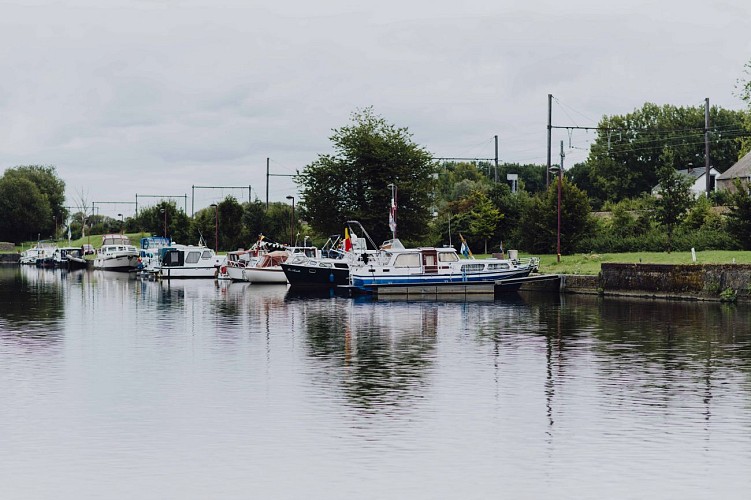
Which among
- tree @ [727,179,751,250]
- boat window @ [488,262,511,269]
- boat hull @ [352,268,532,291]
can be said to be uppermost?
tree @ [727,179,751,250]

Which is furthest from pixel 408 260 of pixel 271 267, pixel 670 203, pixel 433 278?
pixel 271 267

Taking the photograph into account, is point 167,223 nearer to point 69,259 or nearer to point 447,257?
point 69,259

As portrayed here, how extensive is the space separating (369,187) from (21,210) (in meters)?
108

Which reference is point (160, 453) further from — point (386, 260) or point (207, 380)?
point (386, 260)

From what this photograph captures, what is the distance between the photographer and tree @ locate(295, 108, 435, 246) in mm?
87312

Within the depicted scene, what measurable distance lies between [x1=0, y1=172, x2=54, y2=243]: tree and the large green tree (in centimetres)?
9198

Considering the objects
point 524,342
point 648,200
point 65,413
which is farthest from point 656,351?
point 648,200

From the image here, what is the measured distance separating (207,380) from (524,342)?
1186 cm

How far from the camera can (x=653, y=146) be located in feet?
451

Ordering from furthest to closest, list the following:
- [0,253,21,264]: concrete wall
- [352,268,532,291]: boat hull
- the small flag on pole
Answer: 1. [0,253,21,264]: concrete wall
2. the small flag on pole
3. [352,268,532,291]: boat hull

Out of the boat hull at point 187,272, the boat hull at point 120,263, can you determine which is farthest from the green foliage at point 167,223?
the boat hull at point 187,272

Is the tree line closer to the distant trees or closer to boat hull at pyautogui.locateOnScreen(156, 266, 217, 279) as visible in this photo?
boat hull at pyautogui.locateOnScreen(156, 266, 217, 279)

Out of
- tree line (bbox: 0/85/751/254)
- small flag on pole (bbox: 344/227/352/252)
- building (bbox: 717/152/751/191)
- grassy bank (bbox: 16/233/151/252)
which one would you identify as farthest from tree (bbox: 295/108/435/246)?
grassy bank (bbox: 16/233/151/252)

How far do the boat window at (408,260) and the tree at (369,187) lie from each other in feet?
87.7
